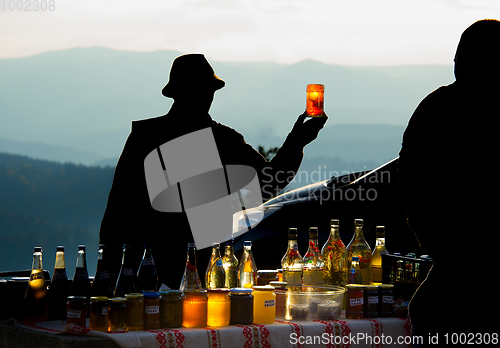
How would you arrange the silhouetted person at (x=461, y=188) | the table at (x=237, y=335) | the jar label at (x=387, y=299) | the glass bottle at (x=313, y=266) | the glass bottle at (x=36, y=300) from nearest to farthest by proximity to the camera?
the silhouetted person at (x=461, y=188) < the table at (x=237, y=335) < the glass bottle at (x=36, y=300) < the jar label at (x=387, y=299) < the glass bottle at (x=313, y=266)

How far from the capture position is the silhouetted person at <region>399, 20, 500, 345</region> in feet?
5.82

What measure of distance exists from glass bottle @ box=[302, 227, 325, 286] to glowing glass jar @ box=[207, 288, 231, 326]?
2.13 ft

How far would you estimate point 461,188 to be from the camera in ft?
5.86

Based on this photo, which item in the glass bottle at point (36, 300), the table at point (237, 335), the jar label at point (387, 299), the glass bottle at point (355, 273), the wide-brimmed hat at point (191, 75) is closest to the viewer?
the table at point (237, 335)

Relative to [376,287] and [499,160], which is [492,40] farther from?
[376,287]

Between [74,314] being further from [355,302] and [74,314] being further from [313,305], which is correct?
[355,302]

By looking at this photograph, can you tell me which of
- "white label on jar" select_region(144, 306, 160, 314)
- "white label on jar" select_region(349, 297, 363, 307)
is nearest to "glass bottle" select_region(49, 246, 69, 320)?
"white label on jar" select_region(144, 306, 160, 314)

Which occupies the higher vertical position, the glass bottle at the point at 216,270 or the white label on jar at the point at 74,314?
the glass bottle at the point at 216,270

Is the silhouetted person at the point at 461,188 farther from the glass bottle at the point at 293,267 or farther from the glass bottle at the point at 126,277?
the glass bottle at the point at 126,277

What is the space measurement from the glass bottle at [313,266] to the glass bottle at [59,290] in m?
1.11

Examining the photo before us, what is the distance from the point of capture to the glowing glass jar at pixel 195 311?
226cm

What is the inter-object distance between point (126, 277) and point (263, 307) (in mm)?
602

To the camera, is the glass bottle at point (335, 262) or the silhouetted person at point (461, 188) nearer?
the silhouetted person at point (461, 188)

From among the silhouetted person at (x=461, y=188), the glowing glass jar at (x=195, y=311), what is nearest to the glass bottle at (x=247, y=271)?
the glowing glass jar at (x=195, y=311)
